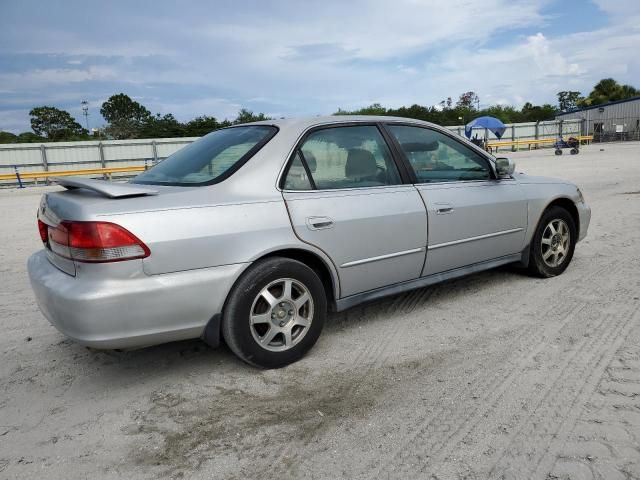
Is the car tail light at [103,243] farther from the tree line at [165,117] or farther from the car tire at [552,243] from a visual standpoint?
the tree line at [165,117]

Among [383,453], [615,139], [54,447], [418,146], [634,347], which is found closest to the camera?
[383,453]

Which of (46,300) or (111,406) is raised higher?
(46,300)

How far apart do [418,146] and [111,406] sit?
277 centimetres

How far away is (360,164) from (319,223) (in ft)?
2.16

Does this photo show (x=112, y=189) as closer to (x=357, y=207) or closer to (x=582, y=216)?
(x=357, y=207)

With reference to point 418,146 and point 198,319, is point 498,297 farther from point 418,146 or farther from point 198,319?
point 198,319

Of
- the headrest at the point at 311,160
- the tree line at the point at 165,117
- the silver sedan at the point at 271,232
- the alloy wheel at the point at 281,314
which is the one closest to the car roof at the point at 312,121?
the silver sedan at the point at 271,232

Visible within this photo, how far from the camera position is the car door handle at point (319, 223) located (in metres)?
3.12

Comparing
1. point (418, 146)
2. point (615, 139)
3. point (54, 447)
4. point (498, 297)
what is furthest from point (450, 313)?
point (615, 139)

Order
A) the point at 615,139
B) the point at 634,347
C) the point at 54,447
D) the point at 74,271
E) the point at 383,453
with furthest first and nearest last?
the point at 615,139, the point at 634,347, the point at 74,271, the point at 54,447, the point at 383,453

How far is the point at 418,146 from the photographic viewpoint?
392cm

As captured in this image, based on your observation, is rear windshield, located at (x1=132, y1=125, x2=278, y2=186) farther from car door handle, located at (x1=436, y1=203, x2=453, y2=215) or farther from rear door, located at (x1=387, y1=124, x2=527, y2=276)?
car door handle, located at (x1=436, y1=203, x2=453, y2=215)

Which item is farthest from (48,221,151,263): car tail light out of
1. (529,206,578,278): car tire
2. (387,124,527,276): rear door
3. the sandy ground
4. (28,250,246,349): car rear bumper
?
(529,206,578,278): car tire

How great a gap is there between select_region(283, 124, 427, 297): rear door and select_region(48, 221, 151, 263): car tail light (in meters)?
0.94
